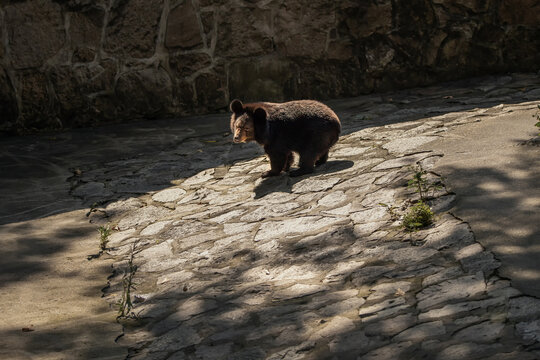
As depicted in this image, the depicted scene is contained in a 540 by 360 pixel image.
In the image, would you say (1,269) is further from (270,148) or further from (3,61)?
(3,61)

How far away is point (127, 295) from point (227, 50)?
6299 millimetres

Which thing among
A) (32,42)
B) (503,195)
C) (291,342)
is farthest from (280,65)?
(291,342)

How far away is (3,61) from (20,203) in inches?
145

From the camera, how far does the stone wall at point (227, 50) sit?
994 cm

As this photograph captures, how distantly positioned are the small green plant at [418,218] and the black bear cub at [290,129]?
6.29ft

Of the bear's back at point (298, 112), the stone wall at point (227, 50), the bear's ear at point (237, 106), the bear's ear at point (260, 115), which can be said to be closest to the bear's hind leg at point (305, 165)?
the bear's back at point (298, 112)

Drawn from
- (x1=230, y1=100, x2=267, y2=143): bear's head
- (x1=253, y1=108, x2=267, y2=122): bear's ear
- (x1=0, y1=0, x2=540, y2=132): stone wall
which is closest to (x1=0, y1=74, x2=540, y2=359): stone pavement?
Result: (x1=230, y1=100, x2=267, y2=143): bear's head

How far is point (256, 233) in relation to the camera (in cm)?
543

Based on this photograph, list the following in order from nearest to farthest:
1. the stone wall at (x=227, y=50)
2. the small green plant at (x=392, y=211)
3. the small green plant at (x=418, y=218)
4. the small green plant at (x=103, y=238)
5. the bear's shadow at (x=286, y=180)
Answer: the small green plant at (x=418, y=218) → the small green plant at (x=392, y=211) → the small green plant at (x=103, y=238) → the bear's shadow at (x=286, y=180) → the stone wall at (x=227, y=50)

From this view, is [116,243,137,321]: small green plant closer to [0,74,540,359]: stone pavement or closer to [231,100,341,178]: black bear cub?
[0,74,540,359]: stone pavement

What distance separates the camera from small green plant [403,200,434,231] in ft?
15.1

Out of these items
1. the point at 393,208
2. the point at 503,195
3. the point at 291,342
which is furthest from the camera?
the point at 393,208

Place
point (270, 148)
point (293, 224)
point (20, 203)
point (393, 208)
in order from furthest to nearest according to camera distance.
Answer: point (20, 203)
point (270, 148)
point (293, 224)
point (393, 208)

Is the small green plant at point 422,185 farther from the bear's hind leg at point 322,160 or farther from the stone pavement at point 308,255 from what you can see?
the bear's hind leg at point 322,160
